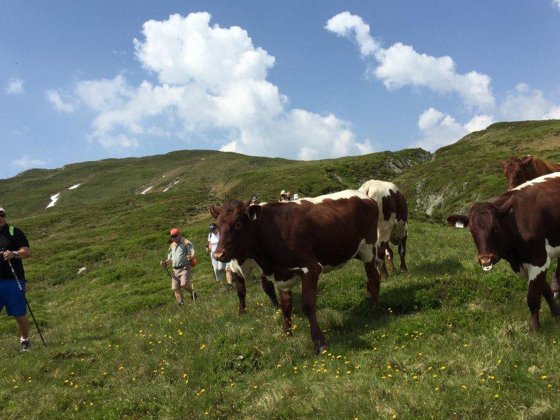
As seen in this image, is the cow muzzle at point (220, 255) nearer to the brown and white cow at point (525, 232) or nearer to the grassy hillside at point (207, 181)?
the brown and white cow at point (525, 232)

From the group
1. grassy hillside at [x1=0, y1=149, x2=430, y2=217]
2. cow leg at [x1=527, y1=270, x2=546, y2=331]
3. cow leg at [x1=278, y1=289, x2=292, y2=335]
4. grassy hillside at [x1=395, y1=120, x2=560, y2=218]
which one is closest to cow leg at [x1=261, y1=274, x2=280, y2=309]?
cow leg at [x1=278, y1=289, x2=292, y2=335]

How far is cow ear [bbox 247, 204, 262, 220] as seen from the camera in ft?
29.6

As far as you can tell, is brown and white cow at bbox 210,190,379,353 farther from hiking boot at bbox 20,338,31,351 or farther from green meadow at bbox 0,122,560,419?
hiking boot at bbox 20,338,31,351

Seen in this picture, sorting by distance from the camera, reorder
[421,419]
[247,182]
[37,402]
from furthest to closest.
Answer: [247,182] → [37,402] → [421,419]

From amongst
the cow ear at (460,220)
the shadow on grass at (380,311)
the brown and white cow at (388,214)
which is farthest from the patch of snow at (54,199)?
the cow ear at (460,220)

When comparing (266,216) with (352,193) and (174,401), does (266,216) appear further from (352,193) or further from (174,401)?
(174,401)

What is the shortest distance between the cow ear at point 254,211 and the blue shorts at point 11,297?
7.11 meters

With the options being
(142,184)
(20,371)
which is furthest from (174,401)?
(142,184)

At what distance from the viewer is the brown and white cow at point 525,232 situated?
7617 mm

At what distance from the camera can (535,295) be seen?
7.67 metres

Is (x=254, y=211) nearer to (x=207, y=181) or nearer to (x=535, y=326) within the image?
(x=535, y=326)

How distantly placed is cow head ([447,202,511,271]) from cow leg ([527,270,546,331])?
68 centimetres

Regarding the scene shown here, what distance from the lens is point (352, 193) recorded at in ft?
37.1

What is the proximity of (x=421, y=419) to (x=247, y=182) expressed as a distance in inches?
3797
